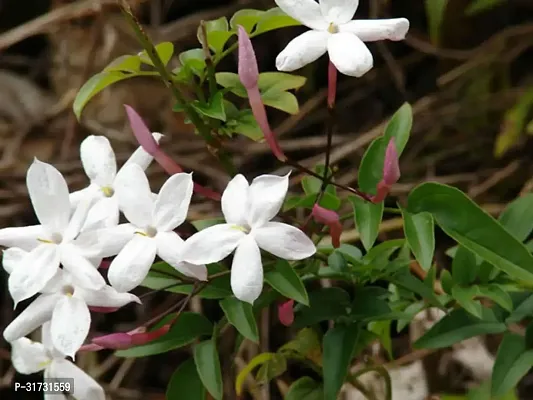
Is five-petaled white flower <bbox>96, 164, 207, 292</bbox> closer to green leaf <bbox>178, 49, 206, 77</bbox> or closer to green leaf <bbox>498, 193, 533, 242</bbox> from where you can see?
green leaf <bbox>178, 49, 206, 77</bbox>

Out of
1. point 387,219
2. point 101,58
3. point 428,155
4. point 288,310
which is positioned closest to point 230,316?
point 288,310

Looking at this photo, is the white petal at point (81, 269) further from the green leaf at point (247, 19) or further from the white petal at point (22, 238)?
the green leaf at point (247, 19)

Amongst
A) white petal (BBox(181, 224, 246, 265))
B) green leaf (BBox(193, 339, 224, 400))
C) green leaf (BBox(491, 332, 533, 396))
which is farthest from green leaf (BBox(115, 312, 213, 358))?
green leaf (BBox(491, 332, 533, 396))

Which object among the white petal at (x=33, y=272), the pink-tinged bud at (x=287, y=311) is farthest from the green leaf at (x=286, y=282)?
the white petal at (x=33, y=272)

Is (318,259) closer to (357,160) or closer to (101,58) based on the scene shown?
(357,160)

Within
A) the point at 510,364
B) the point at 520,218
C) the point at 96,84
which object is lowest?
the point at 510,364

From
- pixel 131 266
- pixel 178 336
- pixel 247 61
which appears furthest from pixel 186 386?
pixel 247 61

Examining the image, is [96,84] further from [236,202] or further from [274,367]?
[274,367]
